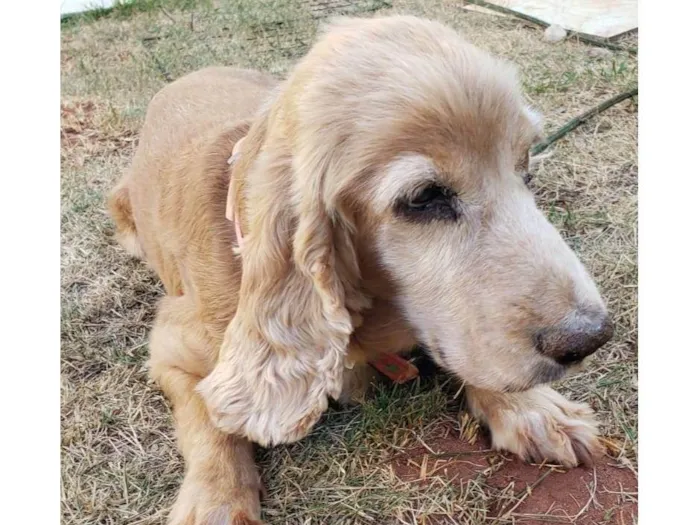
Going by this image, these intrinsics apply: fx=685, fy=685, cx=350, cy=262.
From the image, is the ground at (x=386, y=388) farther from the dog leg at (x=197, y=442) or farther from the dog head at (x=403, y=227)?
the dog head at (x=403, y=227)

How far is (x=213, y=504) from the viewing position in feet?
6.55

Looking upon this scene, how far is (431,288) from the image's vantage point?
1.77 m

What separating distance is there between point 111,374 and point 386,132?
156 centimetres

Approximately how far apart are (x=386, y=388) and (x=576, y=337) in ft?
2.93

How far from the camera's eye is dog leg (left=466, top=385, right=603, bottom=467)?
2100 mm

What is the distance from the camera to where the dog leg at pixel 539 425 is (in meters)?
2.10

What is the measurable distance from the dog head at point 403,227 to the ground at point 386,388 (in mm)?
341

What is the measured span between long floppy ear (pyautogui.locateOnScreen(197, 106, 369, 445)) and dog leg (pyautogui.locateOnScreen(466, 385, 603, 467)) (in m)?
0.58

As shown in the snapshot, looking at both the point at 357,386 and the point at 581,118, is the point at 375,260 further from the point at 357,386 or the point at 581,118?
the point at 581,118

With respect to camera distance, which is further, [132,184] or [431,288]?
[132,184]

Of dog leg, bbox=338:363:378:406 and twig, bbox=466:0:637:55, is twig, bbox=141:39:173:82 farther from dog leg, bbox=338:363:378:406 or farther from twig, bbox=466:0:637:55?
dog leg, bbox=338:363:378:406
